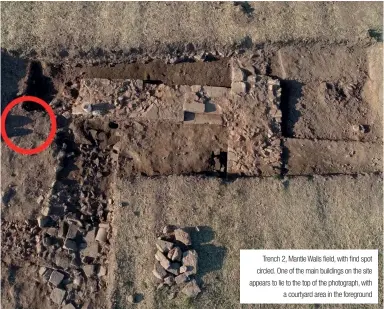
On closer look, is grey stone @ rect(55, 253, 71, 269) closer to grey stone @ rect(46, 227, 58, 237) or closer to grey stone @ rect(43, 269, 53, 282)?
grey stone @ rect(43, 269, 53, 282)

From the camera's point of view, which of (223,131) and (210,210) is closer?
(210,210)

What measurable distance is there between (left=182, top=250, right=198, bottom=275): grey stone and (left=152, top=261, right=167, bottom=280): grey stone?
0.39m

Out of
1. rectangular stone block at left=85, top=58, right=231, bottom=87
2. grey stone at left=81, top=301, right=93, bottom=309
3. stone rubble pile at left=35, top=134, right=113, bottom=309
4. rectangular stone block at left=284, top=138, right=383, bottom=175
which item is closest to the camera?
grey stone at left=81, top=301, right=93, bottom=309

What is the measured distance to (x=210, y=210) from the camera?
7.26 m

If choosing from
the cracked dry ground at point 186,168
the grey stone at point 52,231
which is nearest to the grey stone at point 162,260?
the cracked dry ground at point 186,168

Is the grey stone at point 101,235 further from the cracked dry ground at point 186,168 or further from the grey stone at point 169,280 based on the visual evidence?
the grey stone at point 169,280

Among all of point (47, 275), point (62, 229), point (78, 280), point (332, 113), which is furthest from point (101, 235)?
point (332, 113)

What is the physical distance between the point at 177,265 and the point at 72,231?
2.14 m

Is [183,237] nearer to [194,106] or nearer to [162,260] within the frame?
[162,260]

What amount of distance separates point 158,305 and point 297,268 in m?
2.65

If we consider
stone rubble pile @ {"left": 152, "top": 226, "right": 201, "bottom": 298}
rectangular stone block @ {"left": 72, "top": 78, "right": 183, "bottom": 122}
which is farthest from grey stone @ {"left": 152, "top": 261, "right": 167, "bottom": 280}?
rectangular stone block @ {"left": 72, "top": 78, "right": 183, "bottom": 122}

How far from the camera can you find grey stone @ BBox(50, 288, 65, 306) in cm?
703

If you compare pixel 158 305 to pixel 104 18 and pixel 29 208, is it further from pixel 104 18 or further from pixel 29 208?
pixel 104 18

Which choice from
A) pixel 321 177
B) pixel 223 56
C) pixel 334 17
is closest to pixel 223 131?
pixel 223 56
